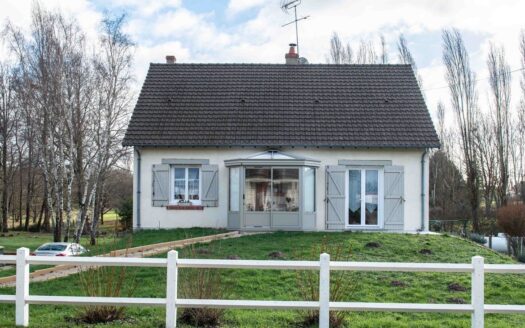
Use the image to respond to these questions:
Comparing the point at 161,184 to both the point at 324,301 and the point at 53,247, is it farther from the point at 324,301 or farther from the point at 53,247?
the point at 324,301

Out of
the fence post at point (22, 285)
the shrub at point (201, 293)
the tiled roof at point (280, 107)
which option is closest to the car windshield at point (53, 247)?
the tiled roof at point (280, 107)

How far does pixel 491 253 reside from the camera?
15070 mm

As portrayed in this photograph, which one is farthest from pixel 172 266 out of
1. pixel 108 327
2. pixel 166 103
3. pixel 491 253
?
pixel 166 103

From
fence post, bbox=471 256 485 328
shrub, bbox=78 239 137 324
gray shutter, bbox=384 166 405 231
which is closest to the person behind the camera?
fence post, bbox=471 256 485 328

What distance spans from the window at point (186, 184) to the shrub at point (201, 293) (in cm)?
1107

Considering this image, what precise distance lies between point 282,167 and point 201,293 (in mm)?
10827

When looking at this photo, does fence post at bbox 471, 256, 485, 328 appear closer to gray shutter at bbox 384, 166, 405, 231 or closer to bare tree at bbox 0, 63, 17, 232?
gray shutter at bbox 384, 166, 405, 231

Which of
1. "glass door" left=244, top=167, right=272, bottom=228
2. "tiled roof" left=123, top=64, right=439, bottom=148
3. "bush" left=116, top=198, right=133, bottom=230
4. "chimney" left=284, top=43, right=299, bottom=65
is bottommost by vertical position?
"bush" left=116, top=198, right=133, bottom=230

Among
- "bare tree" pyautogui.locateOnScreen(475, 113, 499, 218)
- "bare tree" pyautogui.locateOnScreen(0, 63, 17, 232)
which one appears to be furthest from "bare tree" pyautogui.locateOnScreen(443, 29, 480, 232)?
"bare tree" pyautogui.locateOnScreen(0, 63, 17, 232)

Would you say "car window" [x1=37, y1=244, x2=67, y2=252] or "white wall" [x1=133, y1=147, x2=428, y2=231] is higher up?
"white wall" [x1=133, y1=147, x2=428, y2=231]

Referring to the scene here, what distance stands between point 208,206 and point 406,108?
301 inches

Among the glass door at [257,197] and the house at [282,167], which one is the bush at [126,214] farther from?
the glass door at [257,197]

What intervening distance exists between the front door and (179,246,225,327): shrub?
1002 centimetres

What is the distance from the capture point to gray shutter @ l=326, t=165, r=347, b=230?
1925cm
